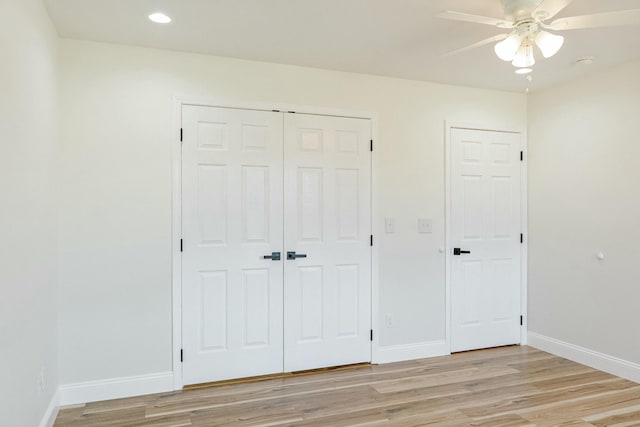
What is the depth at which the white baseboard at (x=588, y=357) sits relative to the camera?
3400mm

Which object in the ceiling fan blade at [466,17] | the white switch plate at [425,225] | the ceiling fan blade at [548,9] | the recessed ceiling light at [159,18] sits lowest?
the white switch plate at [425,225]

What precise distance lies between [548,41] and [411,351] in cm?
276

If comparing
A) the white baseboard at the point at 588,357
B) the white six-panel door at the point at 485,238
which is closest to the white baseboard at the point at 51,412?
the white six-panel door at the point at 485,238

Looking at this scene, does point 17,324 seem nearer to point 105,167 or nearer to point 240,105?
point 105,167

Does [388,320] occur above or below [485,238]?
below

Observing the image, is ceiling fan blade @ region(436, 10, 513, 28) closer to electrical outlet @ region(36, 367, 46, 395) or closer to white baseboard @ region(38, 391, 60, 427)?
electrical outlet @ region(36, 367, 46, 395)

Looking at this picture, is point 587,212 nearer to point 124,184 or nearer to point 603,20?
point 603,20

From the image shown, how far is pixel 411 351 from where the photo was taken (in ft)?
12.7

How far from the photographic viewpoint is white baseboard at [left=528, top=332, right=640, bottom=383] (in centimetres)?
340

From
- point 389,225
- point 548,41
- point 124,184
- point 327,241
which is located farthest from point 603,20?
point 124,184

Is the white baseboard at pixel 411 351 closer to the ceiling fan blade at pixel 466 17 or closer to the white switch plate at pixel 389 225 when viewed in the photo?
the white switch plate at pixel 389 225

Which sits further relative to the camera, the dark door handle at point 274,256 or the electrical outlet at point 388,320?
the electrical outlet at point 388,320

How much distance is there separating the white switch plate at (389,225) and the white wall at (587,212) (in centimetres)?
156

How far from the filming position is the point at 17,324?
199 cm
